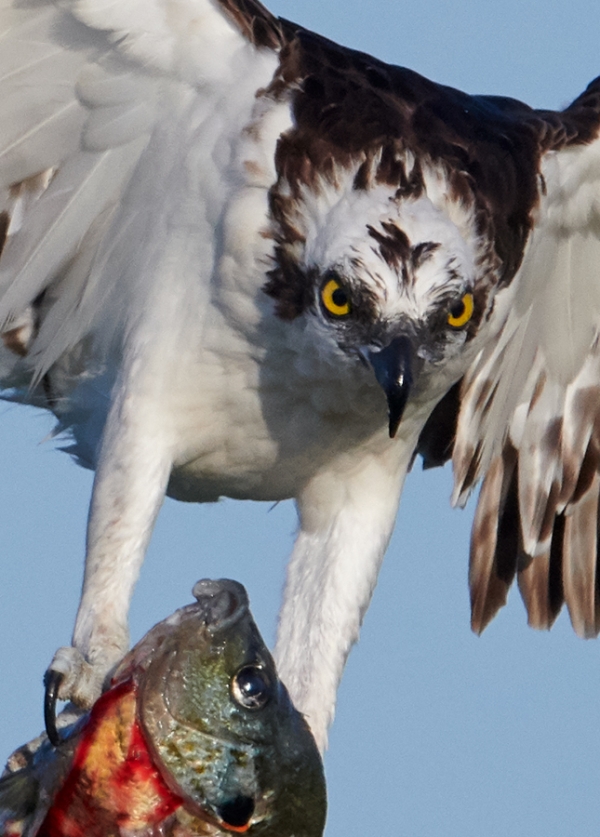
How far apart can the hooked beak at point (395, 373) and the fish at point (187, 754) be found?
5.11 feet

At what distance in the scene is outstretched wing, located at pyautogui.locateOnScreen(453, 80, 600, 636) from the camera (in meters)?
7.98

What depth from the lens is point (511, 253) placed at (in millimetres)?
7402

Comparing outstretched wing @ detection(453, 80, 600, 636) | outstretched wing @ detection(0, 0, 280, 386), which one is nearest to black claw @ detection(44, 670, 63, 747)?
outstretched wing @ detection(0, 0, 280, 386)

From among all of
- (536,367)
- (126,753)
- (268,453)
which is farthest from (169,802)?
(536,367)

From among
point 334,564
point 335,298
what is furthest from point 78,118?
point 334,564

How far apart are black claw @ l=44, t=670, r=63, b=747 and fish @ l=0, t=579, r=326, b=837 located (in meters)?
0.15

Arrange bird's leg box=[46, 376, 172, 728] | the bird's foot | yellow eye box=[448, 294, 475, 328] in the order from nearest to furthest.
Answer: the bird's foot < yellow eye box=[448, 294, 475, 328] < bird's leg box=[46, 376, 172, 728]

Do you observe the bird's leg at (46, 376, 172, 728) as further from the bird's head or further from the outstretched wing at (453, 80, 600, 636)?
the outstretched wing at (453, 80, 600, 636)

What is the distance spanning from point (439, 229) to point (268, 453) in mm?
1356

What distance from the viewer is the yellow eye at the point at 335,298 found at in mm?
6715

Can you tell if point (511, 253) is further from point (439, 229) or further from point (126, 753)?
point (126, 753)

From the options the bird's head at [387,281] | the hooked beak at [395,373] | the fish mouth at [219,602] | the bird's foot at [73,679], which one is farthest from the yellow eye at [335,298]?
the fish mouth at [219,602]

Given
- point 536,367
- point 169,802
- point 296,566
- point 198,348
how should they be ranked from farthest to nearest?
point 536,367, point 296,566, point 198,348, point 169,802

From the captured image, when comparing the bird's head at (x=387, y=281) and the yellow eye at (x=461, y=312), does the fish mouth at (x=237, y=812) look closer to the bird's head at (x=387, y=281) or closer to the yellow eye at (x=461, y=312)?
the bird's head at (x=387, y=281)
